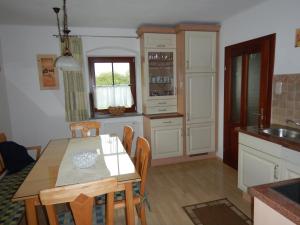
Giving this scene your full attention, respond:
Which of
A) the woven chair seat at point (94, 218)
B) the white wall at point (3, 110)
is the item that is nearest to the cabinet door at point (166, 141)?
the woven chair seat at point (94, 218)

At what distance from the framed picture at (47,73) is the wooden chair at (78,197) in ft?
9.19

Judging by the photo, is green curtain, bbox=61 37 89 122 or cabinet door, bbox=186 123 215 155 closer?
green curtain, bbox=61 37 89 122

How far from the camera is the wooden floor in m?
2.29

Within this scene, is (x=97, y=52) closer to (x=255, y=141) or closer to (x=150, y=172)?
(x=150, y=172)

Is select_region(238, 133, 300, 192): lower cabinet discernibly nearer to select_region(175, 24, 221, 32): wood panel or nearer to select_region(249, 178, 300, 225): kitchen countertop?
select_region(249, 178, 300, 225): kitchen countertop

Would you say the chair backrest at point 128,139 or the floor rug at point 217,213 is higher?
the chair backrest at point 128,139

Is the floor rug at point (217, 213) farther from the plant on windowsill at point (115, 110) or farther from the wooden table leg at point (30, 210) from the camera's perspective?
the plant on windowsill at point (115, 110)

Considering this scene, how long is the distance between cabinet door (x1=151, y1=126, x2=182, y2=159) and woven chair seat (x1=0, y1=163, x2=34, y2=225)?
1926 mm

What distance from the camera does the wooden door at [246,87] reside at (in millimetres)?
2650

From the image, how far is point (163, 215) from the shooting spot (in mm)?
2285

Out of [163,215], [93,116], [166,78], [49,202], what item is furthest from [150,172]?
[49,202]

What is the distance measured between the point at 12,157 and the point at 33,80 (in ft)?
4.72

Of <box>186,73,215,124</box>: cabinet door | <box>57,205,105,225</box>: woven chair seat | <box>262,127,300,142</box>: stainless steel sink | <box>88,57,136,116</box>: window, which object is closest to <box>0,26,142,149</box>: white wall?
<box>88,57,136,116</box>: window

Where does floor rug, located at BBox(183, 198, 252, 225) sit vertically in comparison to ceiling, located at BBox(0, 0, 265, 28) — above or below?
below
